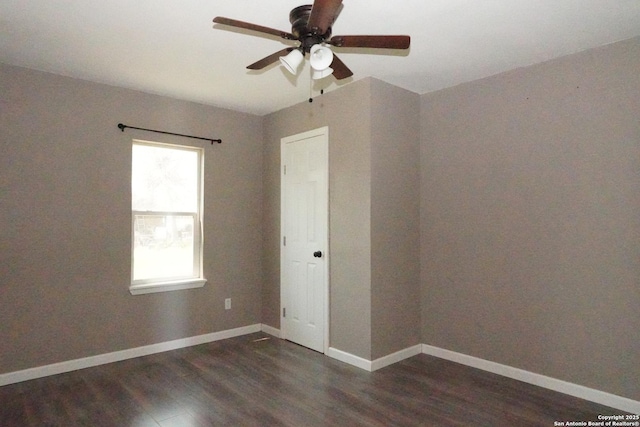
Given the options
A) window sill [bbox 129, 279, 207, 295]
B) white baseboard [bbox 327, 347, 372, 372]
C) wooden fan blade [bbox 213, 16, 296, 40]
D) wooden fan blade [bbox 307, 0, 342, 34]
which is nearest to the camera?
wooden fan blade [bbox 307, 0, 342, 34]

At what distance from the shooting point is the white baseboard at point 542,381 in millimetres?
2750

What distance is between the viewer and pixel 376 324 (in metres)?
3.53

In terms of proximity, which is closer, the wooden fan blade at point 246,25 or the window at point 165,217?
the wooden fan blade at point 246,25

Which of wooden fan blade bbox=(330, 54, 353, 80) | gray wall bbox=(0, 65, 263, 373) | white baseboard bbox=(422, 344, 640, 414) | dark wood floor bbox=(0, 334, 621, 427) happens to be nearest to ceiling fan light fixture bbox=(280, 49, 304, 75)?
wooden fan blade bbox=(330, 54, 353, 80)

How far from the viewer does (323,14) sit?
73.3 inches

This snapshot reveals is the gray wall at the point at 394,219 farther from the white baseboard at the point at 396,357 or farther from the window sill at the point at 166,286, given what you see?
the window sill at the point at 166,286

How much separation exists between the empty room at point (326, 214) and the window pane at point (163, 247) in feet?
0.07

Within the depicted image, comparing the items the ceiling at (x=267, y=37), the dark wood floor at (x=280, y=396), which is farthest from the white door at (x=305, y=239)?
the ceiling at (x=267, y=37)

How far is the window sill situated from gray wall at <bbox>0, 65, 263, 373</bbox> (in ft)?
0.19

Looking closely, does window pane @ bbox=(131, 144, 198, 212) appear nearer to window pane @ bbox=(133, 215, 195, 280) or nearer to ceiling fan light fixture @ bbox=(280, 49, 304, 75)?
window pane @ bbox=(133, 215, 195, 280)

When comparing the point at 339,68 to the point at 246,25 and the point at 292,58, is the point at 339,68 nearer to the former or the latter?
the point at 292,58

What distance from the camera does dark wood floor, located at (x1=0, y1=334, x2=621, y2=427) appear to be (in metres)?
2.64

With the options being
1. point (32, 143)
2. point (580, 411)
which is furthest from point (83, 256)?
point (580, 411)

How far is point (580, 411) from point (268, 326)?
307 centimetres
